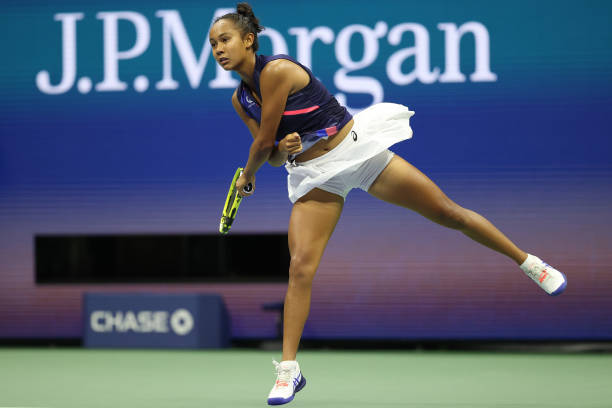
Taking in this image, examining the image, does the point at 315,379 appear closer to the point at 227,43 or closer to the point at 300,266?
the point at 300,266

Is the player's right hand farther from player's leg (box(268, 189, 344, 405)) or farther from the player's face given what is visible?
the player's face

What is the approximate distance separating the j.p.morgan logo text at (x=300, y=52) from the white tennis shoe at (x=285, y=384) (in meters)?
3.34

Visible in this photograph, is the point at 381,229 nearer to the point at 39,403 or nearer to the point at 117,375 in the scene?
the point at 117,375

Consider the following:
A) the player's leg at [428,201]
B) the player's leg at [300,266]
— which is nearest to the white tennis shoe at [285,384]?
the player's leg at [300,266]

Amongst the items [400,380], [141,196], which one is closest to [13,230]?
[141,196]

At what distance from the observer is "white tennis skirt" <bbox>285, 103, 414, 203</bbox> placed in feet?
13.4

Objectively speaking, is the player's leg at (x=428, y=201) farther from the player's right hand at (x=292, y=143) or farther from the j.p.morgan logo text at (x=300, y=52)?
the j.p.morgan logo text at (x=300, y=52)

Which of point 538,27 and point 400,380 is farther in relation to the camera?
point 538,27

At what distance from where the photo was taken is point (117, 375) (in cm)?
557

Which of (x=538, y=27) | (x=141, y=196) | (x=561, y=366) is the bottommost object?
(x=561, y=366)

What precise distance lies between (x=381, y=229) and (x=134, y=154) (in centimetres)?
201

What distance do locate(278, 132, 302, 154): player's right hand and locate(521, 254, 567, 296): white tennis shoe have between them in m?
1.25

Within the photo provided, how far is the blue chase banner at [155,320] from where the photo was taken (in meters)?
6.94

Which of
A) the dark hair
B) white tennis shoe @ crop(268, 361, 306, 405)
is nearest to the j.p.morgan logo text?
the dark hair
